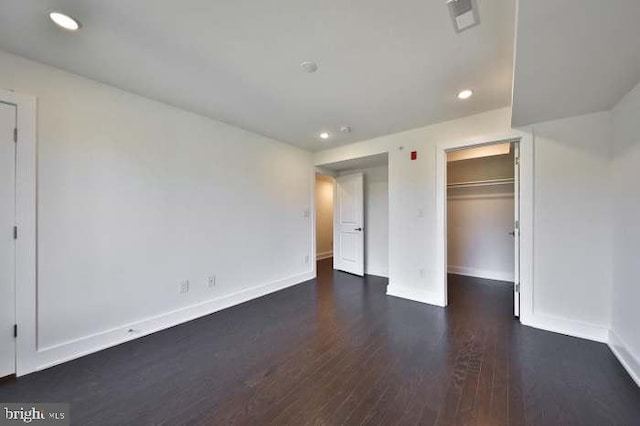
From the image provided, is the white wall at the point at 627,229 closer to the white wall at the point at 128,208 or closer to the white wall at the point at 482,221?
the white wall at the point at 482,221

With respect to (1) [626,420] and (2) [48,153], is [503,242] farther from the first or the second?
(2) [48,153]

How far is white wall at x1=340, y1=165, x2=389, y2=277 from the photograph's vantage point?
15.4 feet

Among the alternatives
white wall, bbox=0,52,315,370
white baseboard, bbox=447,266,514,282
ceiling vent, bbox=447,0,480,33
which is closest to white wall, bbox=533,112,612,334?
ceiling vent, bbox=447,0,480,33

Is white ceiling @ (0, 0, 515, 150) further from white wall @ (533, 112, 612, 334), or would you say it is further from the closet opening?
the closet opening

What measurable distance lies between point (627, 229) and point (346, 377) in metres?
2.62

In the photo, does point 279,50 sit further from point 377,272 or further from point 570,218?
point 377,272

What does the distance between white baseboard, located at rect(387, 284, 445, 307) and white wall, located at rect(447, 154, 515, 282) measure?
192cm

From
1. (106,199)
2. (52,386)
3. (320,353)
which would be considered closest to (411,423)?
(320,353)

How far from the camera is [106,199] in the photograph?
2297 mm

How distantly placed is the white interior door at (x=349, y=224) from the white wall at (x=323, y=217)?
4.15ft

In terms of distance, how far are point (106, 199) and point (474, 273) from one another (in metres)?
5.65

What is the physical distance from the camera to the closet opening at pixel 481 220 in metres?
4.11

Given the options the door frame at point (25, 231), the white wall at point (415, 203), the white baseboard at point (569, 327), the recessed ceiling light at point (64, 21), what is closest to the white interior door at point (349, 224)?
the white wall at point (415, 203)

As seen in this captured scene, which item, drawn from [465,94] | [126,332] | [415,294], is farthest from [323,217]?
[126,332]
